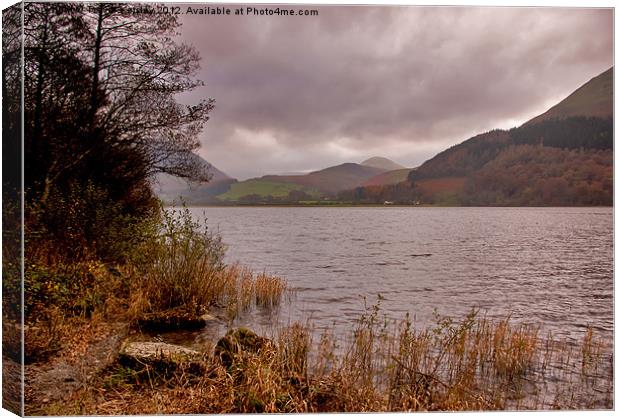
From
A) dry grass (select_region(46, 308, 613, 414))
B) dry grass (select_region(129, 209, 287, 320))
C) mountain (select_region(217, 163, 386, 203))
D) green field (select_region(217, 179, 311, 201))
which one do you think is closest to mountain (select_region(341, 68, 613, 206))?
mountain (select_region(217, 163, 386, 203))

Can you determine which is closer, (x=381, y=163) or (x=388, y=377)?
(x=388, y=377)

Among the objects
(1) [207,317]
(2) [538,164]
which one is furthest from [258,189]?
(2) [538,164]

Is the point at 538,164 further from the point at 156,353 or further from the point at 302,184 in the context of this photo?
the point at 156,353

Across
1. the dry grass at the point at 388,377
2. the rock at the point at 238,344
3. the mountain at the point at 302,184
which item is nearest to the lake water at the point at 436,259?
the mountain at the point at 302,184

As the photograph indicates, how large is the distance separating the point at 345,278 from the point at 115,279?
120 inches

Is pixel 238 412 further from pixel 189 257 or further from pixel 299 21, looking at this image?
pixel 299 21

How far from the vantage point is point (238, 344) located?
218 inches

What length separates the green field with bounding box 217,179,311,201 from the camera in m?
6.59

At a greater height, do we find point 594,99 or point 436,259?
point 594,99

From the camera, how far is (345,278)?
7.00m

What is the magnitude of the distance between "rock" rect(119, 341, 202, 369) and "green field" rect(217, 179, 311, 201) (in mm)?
1924

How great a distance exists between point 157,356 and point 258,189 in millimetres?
2329

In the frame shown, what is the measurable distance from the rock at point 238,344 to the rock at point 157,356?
253mm

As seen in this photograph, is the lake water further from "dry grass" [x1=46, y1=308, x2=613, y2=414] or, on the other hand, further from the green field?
"dry grass" [x1=46, y1=308, x2=613, y2=414]
